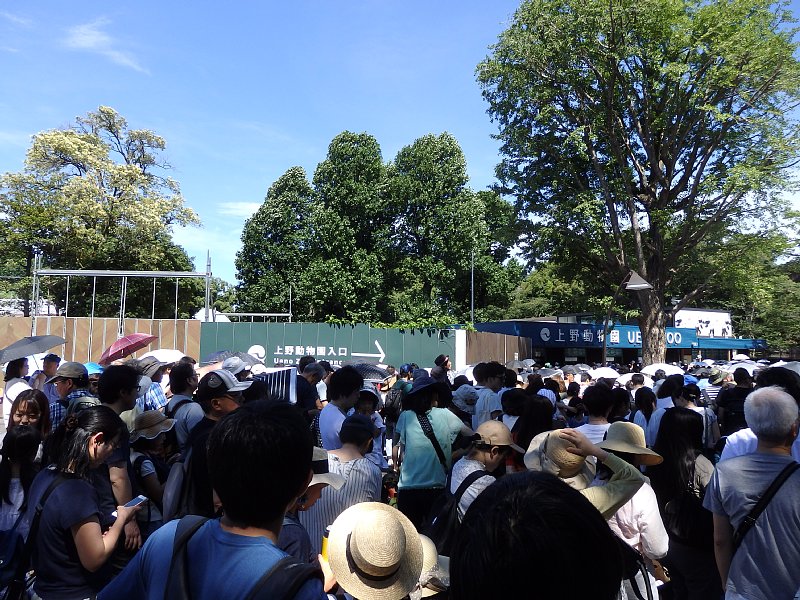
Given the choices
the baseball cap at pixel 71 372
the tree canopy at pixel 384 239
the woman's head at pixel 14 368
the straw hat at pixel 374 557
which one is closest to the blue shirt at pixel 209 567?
the straw hat at pixel 374 557

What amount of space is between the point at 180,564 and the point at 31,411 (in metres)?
3.74

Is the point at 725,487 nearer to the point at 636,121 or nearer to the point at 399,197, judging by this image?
the point at 636,121

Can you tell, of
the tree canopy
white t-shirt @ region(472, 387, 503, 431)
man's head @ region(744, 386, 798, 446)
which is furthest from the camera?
the tree canopy

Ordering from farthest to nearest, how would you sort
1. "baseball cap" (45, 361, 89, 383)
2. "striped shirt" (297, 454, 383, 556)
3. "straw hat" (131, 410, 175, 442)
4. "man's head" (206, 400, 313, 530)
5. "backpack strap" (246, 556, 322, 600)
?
"baseball cap" (45, 361, 89, 383) < "straw hat" (131, 410, 175, 442) < "striped shirt" (297, 454, 383, 556) < "man's head" (206, 400, 313, 530) < "backpack strap" (246, 556, 322, 600)

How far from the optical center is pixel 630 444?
3283 millimetres

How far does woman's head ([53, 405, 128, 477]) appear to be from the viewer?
2832mm

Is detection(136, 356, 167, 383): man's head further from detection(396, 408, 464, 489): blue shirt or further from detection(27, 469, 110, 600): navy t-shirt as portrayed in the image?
detection(27, 469, 110, 600): navy t-shirt

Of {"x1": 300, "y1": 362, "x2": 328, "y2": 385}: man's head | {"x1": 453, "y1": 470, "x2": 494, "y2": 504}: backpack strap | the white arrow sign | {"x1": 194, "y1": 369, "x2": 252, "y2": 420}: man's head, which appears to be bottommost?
the white arrow sign

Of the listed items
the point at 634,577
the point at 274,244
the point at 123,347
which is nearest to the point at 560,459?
the point at 634,577

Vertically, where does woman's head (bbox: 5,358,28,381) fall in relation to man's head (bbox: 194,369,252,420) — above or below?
below

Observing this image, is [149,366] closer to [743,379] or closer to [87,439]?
[87,439]

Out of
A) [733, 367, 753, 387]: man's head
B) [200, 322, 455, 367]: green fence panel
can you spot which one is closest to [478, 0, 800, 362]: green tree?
[200, 322, 455, 367]: green fence panel

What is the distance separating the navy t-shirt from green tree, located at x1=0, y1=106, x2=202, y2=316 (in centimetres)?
3240

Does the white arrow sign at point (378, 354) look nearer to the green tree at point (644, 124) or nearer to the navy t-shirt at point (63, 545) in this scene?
the green tree at point (644, 124)
